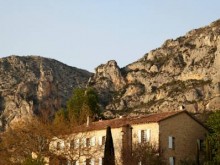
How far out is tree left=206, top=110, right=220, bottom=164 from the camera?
6138cm

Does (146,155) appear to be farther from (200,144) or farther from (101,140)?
(101,140)

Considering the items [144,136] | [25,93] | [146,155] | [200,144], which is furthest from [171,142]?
[25,93]

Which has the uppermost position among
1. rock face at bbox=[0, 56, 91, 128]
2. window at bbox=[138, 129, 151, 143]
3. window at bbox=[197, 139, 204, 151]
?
rock face at bbox=[0, 56, 91, 128]

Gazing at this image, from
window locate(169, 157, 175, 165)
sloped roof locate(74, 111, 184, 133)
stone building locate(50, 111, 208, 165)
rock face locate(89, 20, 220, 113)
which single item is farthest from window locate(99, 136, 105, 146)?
rock face locate(89, 20, 220, 113)

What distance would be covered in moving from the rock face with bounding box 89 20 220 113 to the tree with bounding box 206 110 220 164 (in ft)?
206

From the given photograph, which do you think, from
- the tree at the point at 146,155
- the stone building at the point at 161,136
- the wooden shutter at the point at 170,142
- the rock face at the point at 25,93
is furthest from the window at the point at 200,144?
the rock face at the point at 25,93

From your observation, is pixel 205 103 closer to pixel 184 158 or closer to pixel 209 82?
pixel 209 82

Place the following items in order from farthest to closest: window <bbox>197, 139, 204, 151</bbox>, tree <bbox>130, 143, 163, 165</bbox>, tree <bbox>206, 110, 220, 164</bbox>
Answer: window <bbox>197, 139, 204, 151</bbox>, tree <bbox>130, 143, 163, 165</bbox>, tree <bbox>206, 110, 220, 164</bbox>

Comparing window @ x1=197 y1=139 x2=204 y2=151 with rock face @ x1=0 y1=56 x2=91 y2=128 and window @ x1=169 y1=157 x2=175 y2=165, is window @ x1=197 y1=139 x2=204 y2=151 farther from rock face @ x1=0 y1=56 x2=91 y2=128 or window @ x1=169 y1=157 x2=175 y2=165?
rock face @ x1=0 y1=56 x2=91 y2=128

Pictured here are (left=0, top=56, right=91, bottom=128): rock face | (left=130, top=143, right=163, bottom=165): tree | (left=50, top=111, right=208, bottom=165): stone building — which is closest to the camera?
(left=130, top=143, right=163, bottom=165): tree

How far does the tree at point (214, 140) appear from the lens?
201 ft

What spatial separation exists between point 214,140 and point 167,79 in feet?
351

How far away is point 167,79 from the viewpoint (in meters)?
172

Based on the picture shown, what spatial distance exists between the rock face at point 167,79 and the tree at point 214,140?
62830 mm
